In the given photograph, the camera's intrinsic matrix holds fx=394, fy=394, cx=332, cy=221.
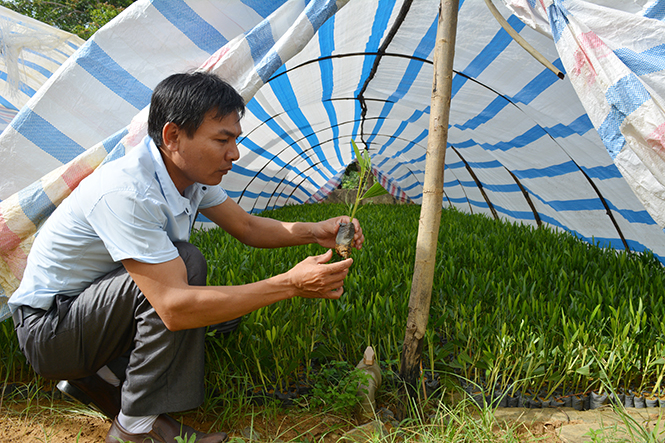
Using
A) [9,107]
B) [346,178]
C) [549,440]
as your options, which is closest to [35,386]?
[549,440]

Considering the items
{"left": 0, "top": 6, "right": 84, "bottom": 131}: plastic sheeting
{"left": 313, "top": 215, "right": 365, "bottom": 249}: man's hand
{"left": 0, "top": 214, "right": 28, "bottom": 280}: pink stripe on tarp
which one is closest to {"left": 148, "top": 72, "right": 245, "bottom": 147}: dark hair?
{"left": 313, "top": 215, "right": 365, "bottom": 249}: man's hand

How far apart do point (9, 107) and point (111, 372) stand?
379 cm

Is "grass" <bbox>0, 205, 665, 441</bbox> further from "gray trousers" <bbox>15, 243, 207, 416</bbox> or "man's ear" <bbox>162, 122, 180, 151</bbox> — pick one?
"man's ear" <bbox>162, 122, 180, 151</bbox>

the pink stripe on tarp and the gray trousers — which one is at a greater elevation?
the pink stripe on tarp

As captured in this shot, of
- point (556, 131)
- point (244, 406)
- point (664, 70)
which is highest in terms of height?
point (556, 131)

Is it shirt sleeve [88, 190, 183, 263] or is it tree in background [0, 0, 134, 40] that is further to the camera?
tree in background [0, 0, 134, 40]

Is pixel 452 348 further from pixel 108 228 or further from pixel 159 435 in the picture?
pixel 108 228

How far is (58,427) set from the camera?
1496 mm

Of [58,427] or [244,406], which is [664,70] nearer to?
[244,406]

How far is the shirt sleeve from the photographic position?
116cm

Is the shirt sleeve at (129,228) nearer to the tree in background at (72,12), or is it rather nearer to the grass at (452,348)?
the grass at (452,348)

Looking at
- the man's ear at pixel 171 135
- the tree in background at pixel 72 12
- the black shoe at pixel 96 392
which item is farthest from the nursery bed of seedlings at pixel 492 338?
the tree in background at pixel 72 12

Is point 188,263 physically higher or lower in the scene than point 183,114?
lower

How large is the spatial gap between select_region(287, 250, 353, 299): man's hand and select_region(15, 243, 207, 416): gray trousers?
40cm
